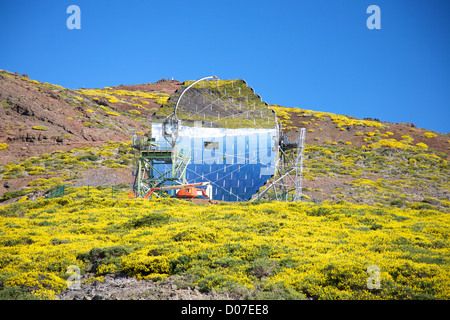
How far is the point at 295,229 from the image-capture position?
19.8m

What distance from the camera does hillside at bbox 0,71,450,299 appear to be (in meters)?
12.4

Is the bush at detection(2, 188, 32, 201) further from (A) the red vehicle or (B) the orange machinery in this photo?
(A) the red vehicle

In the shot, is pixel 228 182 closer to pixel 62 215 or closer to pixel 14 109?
pixel 62 215

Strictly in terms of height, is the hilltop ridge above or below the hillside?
above

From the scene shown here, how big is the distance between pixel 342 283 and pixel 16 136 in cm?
5993

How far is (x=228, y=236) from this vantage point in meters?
18.1

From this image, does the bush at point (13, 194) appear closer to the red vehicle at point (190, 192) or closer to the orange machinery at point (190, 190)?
the orange machinery at point (190, 190)

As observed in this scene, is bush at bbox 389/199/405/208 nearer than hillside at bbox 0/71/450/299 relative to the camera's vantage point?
No

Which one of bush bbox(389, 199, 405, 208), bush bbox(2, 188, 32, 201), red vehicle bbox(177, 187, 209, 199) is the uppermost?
red vehicle bbox(177, 187, 209, 199)

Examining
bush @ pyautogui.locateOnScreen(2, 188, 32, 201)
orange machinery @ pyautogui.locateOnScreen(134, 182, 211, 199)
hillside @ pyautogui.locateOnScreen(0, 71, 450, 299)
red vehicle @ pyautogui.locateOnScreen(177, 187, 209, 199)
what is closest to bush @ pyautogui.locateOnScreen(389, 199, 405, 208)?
hillside @ pyautogui.locateOnScreen(0, 71, 450, 299)

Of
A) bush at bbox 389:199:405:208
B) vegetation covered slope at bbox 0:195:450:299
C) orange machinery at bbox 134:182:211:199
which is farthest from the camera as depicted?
bush at bbox 389:199:405:208
